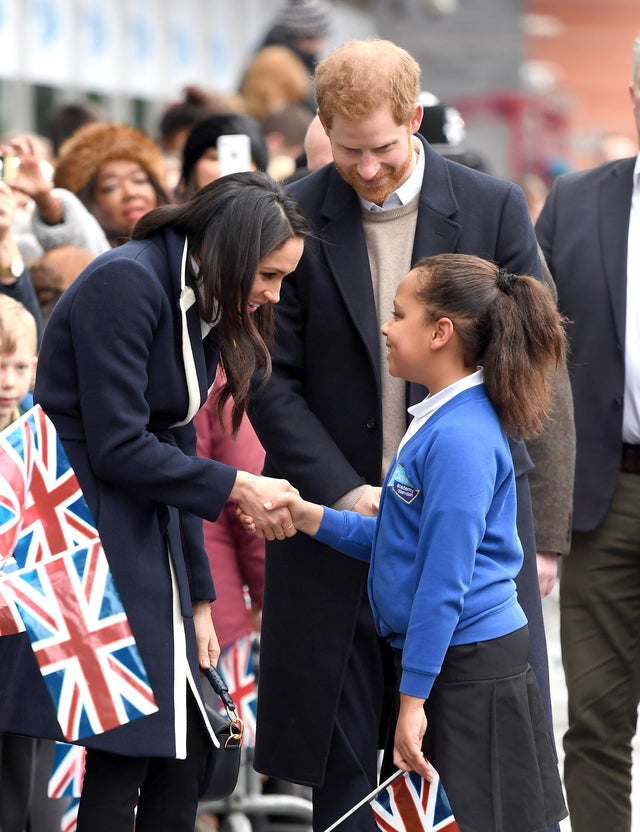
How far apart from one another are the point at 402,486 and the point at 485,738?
0.54 meters

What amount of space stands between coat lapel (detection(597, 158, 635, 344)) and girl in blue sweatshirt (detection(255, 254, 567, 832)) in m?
0.97

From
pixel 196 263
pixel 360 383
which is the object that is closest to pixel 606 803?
pixel 360 383

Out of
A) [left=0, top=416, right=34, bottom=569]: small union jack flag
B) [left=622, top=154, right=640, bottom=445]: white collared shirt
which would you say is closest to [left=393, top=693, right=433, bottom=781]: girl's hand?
[left=0, top=416, right=34, bottom=569]: small union jack flag

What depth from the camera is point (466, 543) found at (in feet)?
10.6

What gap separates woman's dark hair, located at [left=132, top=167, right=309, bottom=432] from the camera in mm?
3258

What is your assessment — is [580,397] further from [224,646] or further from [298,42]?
[298,42]

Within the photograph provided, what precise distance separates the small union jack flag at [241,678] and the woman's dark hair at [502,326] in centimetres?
169

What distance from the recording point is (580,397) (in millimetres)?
4453

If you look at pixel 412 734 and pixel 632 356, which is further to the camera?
pixel 632 356

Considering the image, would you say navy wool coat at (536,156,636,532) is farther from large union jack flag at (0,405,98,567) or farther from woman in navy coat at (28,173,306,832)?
large union jack flag at (0,405,98,567)

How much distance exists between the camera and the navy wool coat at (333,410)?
12.3 feet

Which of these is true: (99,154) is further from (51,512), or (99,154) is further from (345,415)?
(51,512)

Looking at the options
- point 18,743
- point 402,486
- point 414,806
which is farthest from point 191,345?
point 18,743

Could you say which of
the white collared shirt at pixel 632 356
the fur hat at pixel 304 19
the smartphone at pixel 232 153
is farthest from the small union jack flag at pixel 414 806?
the fur hat at pixel 304 19
